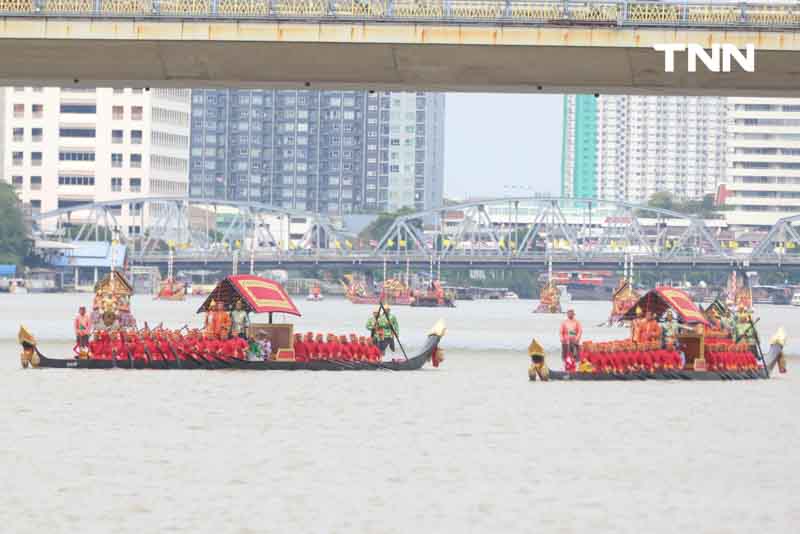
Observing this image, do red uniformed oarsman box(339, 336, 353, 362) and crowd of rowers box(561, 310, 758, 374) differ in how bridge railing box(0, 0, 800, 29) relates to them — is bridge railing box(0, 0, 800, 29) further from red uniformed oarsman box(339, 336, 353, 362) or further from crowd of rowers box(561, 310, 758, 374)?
red uniformed oarsman box(339, 336, 353, 362)

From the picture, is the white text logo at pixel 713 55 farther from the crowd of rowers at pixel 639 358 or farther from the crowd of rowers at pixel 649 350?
the crowd of rowers at pixel 639 358

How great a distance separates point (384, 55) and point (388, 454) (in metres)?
33.0

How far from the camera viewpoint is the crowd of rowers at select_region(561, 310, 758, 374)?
181 feet

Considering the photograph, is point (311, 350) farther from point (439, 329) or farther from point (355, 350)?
point (439, 329)

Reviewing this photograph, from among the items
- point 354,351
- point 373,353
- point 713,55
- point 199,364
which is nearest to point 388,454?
point 199,364

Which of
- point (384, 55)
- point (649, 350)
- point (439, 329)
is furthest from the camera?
point (384, 55)

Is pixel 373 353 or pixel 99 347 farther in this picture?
pixel 373 353

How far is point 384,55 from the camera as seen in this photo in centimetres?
6800

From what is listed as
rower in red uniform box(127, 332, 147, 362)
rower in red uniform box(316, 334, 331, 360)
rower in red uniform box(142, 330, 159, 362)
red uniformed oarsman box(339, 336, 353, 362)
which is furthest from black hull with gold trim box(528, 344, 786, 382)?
rower in red uniform box(127, 332, 147, 362)

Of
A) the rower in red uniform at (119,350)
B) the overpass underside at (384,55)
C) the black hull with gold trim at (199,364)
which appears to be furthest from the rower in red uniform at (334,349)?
the overpass underside at (384,55)

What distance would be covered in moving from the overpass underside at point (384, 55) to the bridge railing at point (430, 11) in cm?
23

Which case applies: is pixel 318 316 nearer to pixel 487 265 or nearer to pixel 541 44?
pixel 487 265

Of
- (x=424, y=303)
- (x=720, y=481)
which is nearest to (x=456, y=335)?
(x=720, y=481)

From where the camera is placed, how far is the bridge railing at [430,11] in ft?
217
